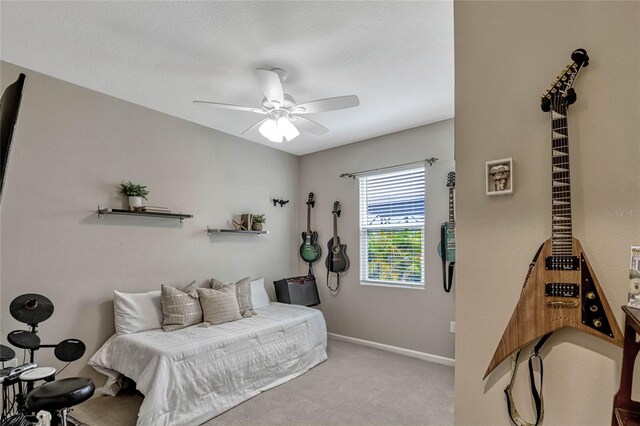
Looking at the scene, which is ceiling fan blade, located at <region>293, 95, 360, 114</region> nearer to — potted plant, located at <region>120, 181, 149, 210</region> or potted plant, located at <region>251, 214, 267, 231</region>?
potted plant, located at <region>120, 181, 149, 210</region>

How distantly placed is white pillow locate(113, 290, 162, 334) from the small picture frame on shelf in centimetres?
297

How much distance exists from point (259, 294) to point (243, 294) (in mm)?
394

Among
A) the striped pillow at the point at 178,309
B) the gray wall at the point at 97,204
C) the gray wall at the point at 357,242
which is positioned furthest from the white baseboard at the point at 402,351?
the striped pillow at the point at 178,309

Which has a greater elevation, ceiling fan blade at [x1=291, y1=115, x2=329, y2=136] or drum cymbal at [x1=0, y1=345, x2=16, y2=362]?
ceiling fan blade at [x1=291, y1=115, x2=329, y2=136]

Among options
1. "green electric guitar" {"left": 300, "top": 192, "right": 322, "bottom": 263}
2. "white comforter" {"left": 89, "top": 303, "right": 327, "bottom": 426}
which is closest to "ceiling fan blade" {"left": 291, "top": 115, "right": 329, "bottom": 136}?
"green electric guitar" {"left": 300, "top": 192, "right": 322, "bottom": 263}

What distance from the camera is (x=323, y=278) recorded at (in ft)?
15.5

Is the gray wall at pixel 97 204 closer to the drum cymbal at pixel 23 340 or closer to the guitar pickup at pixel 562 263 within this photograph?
the drum cymbal at pixel 23 340

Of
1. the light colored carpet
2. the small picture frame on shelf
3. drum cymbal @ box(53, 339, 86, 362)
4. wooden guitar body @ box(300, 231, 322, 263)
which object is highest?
the small picture frame on shelf

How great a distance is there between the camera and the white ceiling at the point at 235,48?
1.96m

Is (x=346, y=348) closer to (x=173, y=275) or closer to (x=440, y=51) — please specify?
(x=173, y=275)

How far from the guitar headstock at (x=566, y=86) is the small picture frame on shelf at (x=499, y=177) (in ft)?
0.75

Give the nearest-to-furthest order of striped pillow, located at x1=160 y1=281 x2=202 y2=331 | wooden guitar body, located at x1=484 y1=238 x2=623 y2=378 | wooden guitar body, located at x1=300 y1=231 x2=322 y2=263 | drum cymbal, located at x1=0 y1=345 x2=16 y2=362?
wooden guitar body, located at x1=484 y1=238 x2=623 y2=378 < drum cymbal, located at x1=0 y1=345 x2=16 y2=362 < striped pillow, located at x1=160 y1=281 x2=202 y2=331 < wooden guitar body, located at x1=300 y1=231 x2=322 y2=263

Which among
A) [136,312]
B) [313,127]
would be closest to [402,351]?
[313,127]

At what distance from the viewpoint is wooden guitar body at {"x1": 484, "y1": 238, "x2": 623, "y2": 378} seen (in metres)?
1.07
